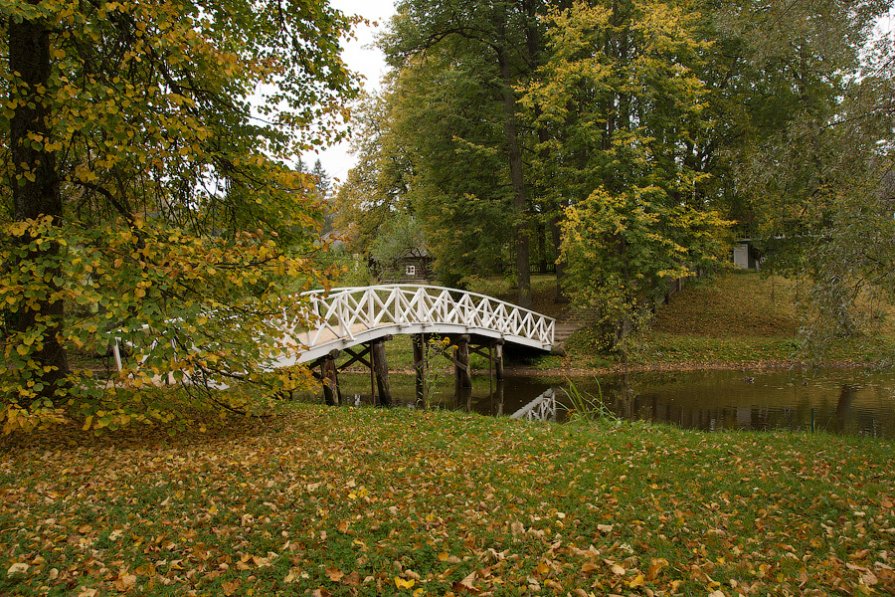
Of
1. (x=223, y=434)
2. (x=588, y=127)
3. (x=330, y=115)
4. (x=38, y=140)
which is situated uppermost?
(x=588, y=127)

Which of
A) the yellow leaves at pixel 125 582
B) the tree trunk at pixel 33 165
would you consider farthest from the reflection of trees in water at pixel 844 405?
Result: the tree trunk at pixel 33 165

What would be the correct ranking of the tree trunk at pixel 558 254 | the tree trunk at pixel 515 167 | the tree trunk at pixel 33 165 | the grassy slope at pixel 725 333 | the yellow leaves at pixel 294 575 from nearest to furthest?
the yellow leaves at pixel 294 575
the tree trunk at pixel 33 165
the grassy slope at pixel 725 333
the tree trunk at pixel 515 167
the tree trunk at pixel 558 254

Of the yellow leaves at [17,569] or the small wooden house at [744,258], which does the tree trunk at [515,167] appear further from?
the yellow leaves at [17,569]

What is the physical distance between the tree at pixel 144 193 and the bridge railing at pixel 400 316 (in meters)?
1.17

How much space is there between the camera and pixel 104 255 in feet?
22.4

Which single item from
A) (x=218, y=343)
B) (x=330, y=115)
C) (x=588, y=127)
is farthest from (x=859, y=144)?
(x=588, y=127)

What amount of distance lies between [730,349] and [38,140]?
2165cm

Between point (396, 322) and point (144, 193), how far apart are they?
8328mm

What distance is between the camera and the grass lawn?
463cm

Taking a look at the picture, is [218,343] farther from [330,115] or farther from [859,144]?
[859,144]

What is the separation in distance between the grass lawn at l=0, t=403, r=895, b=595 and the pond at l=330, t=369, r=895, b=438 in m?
4.44

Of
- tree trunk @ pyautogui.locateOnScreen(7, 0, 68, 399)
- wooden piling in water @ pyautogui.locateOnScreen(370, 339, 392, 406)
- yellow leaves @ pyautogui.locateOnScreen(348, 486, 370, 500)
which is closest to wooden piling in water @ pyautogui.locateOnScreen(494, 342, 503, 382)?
wooden piling in water @ pyautogui.locateOnScreen(370, 339, 392, 406)

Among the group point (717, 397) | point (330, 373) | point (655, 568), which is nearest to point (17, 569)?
point (655, 568)

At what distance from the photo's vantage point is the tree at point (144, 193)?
6.41 metres
